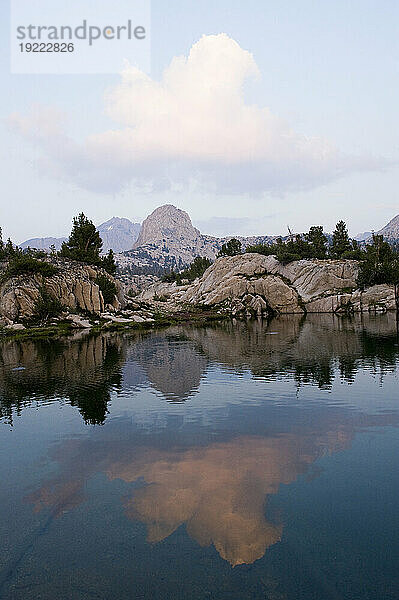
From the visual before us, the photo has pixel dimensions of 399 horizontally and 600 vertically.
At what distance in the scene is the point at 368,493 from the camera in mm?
14258

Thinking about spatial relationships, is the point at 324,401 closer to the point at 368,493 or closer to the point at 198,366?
the point at 368,493

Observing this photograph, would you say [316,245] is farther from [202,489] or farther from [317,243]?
[202,489]

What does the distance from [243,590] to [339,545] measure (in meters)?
3.34

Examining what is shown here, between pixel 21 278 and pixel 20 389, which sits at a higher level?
pixel 21 278

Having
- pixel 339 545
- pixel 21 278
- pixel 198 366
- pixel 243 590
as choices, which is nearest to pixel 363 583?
pixel 339 545

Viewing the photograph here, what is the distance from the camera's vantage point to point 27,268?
88188 millimetres

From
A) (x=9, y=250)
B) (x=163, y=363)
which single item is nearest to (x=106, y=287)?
(x=9, y=250)

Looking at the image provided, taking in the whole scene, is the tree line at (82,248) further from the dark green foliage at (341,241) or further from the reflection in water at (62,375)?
the dark green foliage at (341,241)

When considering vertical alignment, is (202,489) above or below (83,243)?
below

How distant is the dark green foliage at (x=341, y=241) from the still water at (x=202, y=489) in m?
118

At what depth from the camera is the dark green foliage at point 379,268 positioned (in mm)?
114881

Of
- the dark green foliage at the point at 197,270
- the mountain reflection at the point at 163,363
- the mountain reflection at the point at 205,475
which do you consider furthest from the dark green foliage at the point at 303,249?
the mountain reflection at the point at 205,475

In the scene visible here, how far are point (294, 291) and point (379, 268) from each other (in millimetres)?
24641

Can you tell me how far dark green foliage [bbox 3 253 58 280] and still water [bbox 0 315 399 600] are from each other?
5923 centimetres
